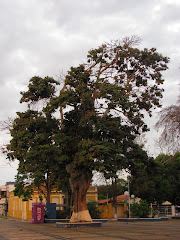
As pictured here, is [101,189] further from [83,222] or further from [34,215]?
[83,222]

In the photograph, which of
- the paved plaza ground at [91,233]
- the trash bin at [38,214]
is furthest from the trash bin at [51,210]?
the paved plaza ground at [91,233]

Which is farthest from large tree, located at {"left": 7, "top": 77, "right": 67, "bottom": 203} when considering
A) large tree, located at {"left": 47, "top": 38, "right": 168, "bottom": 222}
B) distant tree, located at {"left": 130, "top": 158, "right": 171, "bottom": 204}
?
distant tree, located at {"left": 130, "top": 158, "right": 171, "bottom": 204}

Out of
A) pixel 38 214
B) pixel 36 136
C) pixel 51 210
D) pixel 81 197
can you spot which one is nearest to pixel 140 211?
pixel 51 210

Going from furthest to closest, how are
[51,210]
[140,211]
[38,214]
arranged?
[140,211]
[51,210]
[38,214]

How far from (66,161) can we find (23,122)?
4.64 metres

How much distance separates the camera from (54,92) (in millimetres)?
25906

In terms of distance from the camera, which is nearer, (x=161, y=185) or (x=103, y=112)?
(x=103, y=112)

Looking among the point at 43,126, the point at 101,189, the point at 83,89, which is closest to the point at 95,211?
the point at 43,126

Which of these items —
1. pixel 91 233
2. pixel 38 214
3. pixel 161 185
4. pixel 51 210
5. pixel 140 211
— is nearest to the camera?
pixel 91 233

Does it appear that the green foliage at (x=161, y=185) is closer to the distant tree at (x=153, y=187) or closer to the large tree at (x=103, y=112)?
the distant tree at (x=153, y=187)

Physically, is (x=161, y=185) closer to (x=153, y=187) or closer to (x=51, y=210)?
(x=153, y=187)

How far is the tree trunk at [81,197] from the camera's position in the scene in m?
24.4

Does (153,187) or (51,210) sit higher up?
(153,187)

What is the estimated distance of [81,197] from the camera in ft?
81.6
